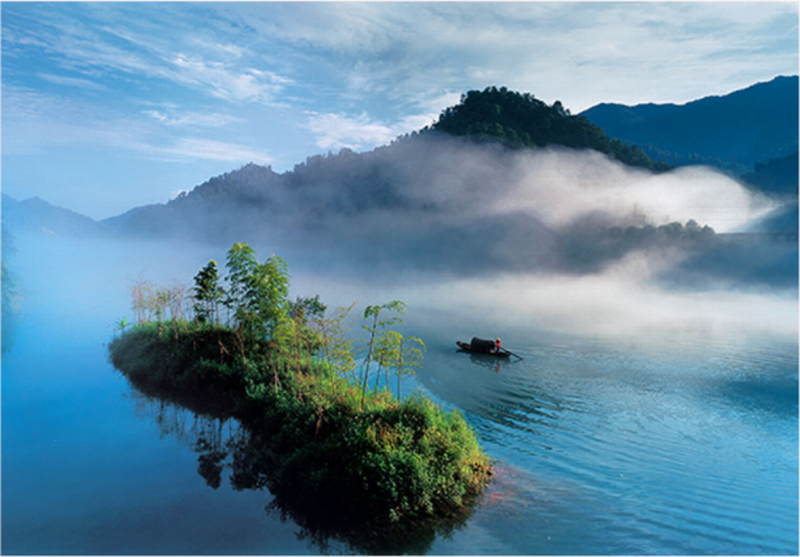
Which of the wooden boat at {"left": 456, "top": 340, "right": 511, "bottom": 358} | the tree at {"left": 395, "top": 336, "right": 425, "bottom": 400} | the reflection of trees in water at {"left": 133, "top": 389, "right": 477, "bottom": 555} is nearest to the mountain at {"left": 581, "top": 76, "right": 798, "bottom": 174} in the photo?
the wooden boat at {"left": 456, "top": 340, "right": 511, "bottom": 358}

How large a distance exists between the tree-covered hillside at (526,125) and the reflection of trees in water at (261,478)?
3153 inches

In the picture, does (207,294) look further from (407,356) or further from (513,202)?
(513,202)

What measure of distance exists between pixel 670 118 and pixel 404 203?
8408 cm

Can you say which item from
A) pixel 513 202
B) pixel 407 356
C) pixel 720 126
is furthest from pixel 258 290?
pixel 720 126

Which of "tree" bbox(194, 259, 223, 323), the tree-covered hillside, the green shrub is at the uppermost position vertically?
the tree-covered hillside

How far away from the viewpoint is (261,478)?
430 inches

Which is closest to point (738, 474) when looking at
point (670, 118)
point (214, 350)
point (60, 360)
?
point (214, 350)

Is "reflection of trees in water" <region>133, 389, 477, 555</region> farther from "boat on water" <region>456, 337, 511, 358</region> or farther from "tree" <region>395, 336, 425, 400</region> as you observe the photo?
"boat on water" <region>456, 337, 511, 358</region>

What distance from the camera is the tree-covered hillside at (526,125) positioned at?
282 ft

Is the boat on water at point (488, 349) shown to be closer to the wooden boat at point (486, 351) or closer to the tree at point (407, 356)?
the wooden boat at point (486, 351)

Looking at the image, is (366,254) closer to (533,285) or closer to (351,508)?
(533,285)

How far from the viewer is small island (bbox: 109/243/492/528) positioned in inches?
371

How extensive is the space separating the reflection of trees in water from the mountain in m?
108

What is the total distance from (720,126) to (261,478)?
143520 mm
